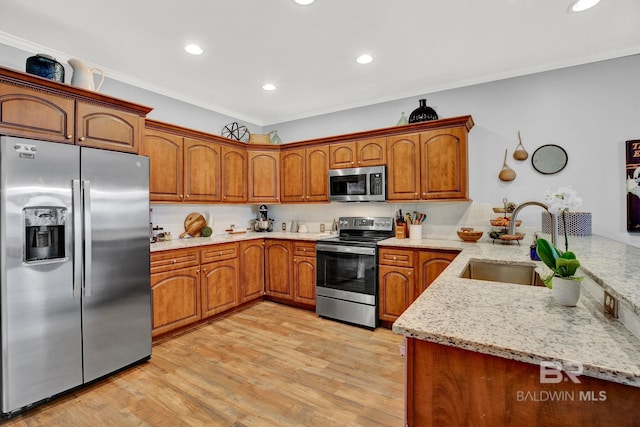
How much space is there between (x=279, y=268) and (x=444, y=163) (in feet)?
7.75

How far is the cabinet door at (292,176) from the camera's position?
13.4ft

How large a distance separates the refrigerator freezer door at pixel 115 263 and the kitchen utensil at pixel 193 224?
1241 millimetres

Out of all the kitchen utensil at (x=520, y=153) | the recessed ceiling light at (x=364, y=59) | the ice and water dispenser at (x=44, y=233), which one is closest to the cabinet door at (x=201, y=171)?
the ice and water dispenser at (x=44, y=233)

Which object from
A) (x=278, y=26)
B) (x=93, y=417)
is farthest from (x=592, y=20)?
(x=93, y=417)

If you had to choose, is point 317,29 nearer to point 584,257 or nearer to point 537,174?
point 584,257

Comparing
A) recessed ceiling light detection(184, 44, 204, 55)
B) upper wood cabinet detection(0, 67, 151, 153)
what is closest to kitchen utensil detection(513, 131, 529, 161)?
recessed ceiling light detection(184, 44, 204, 55)

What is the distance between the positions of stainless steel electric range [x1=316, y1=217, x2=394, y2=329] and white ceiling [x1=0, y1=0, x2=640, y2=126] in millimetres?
1837

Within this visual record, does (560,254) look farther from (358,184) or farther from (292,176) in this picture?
(292,176)

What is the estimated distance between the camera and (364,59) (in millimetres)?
2834

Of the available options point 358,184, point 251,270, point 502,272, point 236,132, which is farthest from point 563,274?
point 236,132

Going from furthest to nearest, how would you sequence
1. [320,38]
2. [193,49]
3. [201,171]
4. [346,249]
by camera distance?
[201,171]
[346,249]
[193,49]
[320,38]

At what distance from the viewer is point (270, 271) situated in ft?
13.1

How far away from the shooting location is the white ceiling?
2.10 metres

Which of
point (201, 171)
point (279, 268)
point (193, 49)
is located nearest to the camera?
point (193, 49)
